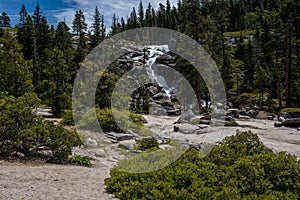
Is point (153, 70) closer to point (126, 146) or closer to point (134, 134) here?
point (134, 134)

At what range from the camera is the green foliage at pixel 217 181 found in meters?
6.36

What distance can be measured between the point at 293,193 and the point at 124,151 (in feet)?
26.9

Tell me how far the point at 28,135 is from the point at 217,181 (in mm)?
6801

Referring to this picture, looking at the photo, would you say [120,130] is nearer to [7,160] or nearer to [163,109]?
[7,160]

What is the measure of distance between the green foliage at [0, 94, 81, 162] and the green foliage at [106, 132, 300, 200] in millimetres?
3433

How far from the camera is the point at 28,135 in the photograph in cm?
1023

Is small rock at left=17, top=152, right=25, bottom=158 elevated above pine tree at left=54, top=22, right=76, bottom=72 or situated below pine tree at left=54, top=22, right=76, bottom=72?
below

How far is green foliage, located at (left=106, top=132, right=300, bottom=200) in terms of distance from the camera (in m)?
6.36

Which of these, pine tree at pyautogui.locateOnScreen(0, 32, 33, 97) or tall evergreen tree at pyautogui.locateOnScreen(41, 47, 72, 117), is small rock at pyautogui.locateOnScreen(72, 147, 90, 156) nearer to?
tall evergreen tree at pyautogui.locateOnScreen(41, 47, 72, 117)

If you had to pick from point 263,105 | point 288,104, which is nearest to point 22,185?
point 288,104

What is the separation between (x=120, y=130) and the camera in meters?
18.5

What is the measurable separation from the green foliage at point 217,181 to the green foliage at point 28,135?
11.3 feet

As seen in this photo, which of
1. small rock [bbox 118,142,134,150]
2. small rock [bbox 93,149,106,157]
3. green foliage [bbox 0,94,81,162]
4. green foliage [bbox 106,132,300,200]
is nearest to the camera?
green foliage [bbox 106,132,300,200]

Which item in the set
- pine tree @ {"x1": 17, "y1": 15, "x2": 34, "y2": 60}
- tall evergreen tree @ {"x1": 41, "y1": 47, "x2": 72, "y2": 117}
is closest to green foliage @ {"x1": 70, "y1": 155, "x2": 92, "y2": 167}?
tall evergreen tree @ {"x1": 41, "y1": 47, "x2": 72, "y2": 117}
